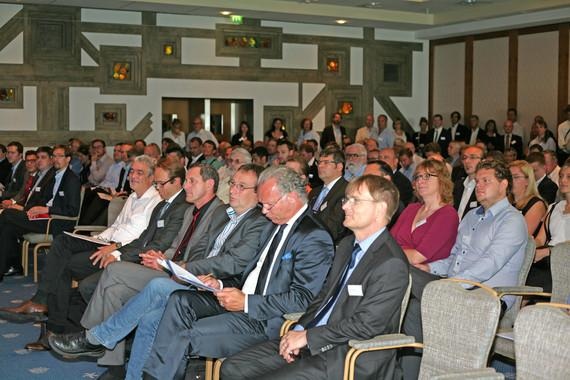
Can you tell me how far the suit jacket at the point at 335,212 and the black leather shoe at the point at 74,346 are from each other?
2.09m

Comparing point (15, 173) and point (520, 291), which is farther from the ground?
point (15, 173)

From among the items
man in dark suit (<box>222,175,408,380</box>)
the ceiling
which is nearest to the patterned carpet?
man in dark suit (<box>222,175,408,380</box>)

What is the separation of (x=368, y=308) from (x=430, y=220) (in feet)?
5.38

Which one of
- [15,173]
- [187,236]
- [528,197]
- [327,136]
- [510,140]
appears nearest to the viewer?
[187,236]

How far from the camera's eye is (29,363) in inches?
206

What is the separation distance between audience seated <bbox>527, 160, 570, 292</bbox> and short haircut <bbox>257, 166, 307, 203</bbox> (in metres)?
1.94

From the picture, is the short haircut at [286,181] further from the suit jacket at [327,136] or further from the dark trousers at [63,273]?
the suit jacket at [327,136]

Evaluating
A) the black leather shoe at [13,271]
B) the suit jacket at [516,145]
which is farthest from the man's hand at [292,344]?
the suit jacket at [516,145]

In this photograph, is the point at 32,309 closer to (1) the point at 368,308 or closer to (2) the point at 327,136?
(1) the point at 368,308

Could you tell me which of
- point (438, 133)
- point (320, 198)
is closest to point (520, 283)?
point (320, 198)

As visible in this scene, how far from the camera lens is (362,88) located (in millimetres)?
16984

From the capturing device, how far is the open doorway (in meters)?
15.6

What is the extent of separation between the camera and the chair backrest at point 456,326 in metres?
3.16

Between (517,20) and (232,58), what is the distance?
17.5 ft
